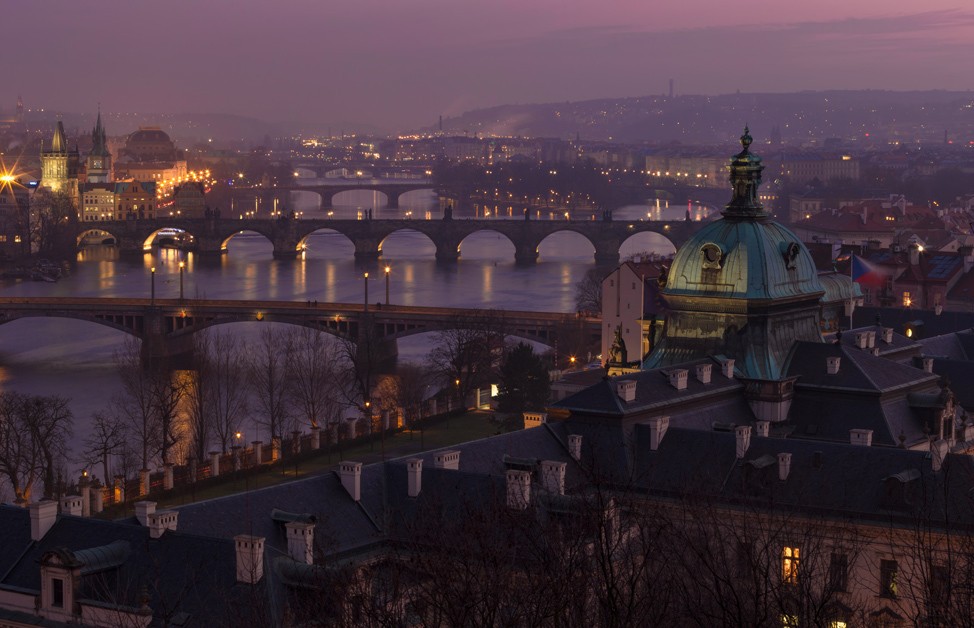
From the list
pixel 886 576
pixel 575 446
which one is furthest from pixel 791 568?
pixel 575 446

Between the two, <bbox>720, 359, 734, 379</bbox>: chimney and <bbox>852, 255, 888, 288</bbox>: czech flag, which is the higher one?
<bbox>852, 255, 888, 288</bbox>: czech flag

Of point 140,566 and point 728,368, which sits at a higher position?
point 728,368

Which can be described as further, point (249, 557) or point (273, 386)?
point (273, 386)

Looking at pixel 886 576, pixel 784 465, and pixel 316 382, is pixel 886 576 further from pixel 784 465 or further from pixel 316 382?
pixel 316 382

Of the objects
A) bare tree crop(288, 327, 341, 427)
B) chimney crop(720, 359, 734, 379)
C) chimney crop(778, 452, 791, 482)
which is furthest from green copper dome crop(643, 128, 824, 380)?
bare tree crop(288, 327, 341, 427)

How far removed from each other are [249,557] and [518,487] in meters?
3.67

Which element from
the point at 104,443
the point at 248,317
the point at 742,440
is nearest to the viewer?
the point at 742,440

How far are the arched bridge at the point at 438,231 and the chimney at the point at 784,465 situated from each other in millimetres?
65406

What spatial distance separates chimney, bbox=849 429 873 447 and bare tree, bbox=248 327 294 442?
14.0 m

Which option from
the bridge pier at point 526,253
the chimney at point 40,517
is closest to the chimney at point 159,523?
the chimney at point 40,517

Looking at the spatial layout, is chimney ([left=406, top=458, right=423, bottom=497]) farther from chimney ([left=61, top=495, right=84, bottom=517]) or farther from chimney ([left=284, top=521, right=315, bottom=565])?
chimney ([left=61, top=495, right=84, bottom=517])

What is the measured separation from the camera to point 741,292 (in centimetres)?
2769

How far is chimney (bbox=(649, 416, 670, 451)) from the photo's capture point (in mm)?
23391

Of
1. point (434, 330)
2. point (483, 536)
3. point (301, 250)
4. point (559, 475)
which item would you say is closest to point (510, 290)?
point (434, 330)
